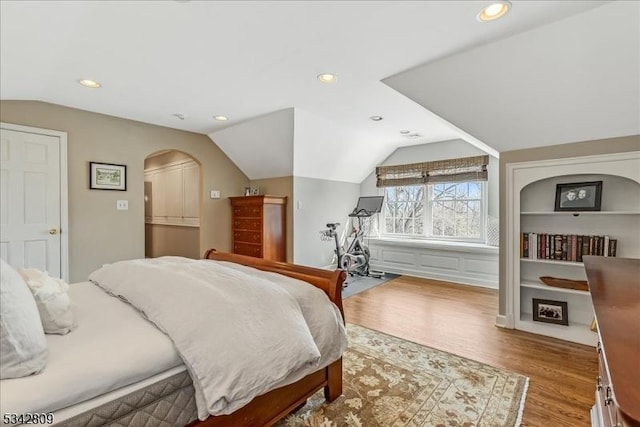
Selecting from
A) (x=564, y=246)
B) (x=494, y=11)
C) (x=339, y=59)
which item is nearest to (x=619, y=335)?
(x=494, y=11)

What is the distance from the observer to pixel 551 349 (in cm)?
252

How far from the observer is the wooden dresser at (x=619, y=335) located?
0.54 metres

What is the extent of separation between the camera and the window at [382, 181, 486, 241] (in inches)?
191

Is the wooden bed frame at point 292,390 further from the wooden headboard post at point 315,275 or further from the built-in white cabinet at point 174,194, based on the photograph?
the built-in white cabinet at point 174,194

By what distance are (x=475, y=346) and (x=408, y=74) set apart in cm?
245

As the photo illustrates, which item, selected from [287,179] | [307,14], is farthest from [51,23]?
[287,179]

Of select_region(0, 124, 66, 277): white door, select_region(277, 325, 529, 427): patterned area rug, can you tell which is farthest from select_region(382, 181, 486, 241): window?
select_region(0, 124, 66, 277): white door

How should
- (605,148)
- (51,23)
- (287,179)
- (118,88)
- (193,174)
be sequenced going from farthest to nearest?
(193,174), (287,179), (118,88), (605,148), (51,23)

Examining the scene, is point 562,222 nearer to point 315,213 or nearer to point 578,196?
point 578,196

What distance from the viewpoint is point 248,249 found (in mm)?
4754

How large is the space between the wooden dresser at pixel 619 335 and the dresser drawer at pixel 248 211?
12.5 ft

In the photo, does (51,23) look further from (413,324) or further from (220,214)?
(413,324)

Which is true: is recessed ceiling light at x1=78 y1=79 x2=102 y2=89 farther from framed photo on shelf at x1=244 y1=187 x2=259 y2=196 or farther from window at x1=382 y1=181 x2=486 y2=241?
window at x1=382 y1=181 x2=486 y2=241

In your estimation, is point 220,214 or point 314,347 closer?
point 314,347
